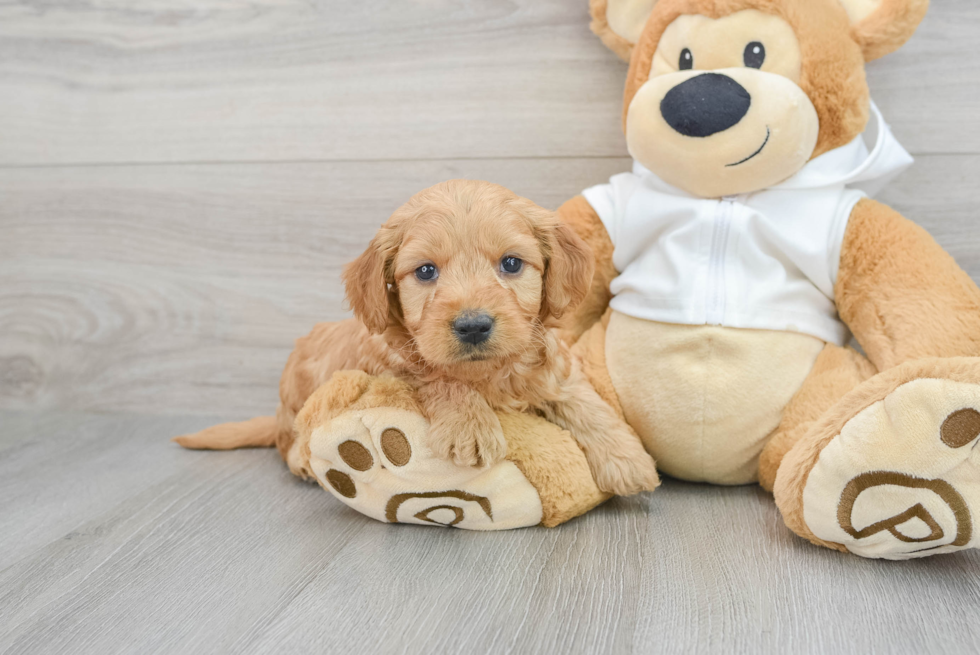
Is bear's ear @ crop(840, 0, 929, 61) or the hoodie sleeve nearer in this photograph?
bear's ear @ crop(840, 0, 929, 61)

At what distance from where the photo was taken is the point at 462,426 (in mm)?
1108

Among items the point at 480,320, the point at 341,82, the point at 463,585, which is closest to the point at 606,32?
the point at 341,82

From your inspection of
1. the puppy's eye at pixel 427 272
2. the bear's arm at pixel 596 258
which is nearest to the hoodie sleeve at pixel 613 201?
the bear's arm at pixel 596 258

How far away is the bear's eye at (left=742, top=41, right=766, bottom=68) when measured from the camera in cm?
124

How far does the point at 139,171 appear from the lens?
1900mm

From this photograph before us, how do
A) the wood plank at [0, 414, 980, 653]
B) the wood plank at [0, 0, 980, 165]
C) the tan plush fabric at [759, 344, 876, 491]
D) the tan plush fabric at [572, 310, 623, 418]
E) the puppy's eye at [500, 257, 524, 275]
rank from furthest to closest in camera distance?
the wood plank at [0, 0, 980, 165]
the tan plush fabric at [572, 310, 623, 418]
the tan plush fabric at [759, 344, 876, 491]
the puppy's eye at [500, 257, 524, 275]
the wood plank at [0, 414, 980, 653]

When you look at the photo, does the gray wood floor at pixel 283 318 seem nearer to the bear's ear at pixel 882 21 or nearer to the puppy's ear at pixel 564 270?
the bear's ear at pixel 882 21

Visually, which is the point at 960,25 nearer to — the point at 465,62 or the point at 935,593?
the point at 465,62

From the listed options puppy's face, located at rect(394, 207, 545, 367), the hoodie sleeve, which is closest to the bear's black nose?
the hoodie sleeve

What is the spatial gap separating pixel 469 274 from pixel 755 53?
0.66 metres

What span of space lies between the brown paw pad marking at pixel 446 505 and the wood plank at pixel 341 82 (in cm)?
87

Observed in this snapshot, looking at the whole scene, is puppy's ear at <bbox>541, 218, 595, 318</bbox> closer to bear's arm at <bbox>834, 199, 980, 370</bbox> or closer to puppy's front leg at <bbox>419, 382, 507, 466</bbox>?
puppy's front leg at <bbox>419, 382, 507, 466</bbox>

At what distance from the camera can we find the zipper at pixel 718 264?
1.28m

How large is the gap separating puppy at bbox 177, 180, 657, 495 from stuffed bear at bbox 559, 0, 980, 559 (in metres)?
0.14
